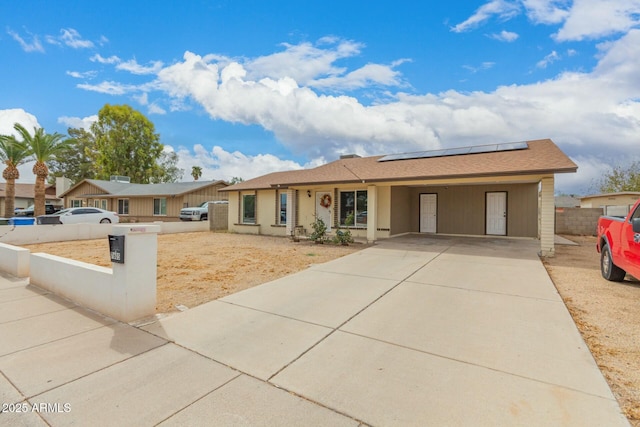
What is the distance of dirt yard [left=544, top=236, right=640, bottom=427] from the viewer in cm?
272

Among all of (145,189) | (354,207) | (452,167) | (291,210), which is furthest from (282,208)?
(145,189)

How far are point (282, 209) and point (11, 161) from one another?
21930 mm

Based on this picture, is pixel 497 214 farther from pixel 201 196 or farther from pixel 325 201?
pixel 201 196

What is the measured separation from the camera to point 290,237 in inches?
564

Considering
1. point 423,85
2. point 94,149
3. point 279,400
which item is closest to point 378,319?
point 279,400

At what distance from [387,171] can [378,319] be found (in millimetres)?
9410

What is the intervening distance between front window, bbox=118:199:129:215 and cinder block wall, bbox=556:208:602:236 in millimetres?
32136

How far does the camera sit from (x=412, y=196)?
15.8 metres

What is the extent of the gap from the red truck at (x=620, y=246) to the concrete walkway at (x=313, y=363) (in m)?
1.59

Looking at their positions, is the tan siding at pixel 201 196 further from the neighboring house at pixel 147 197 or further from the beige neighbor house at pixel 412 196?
the beige neighbor house at pixel 412 196

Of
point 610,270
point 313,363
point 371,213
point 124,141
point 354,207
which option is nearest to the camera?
point 313,363

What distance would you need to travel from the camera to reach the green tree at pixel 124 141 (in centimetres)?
3588

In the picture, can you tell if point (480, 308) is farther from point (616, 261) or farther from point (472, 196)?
point (472, 196)

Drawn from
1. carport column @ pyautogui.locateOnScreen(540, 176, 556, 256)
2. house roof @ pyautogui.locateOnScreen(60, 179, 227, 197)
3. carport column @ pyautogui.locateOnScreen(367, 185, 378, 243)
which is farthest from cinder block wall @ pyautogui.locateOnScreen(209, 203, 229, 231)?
carport column @ pyautogui.locateOnScreen(540, 176, 556, 256)
